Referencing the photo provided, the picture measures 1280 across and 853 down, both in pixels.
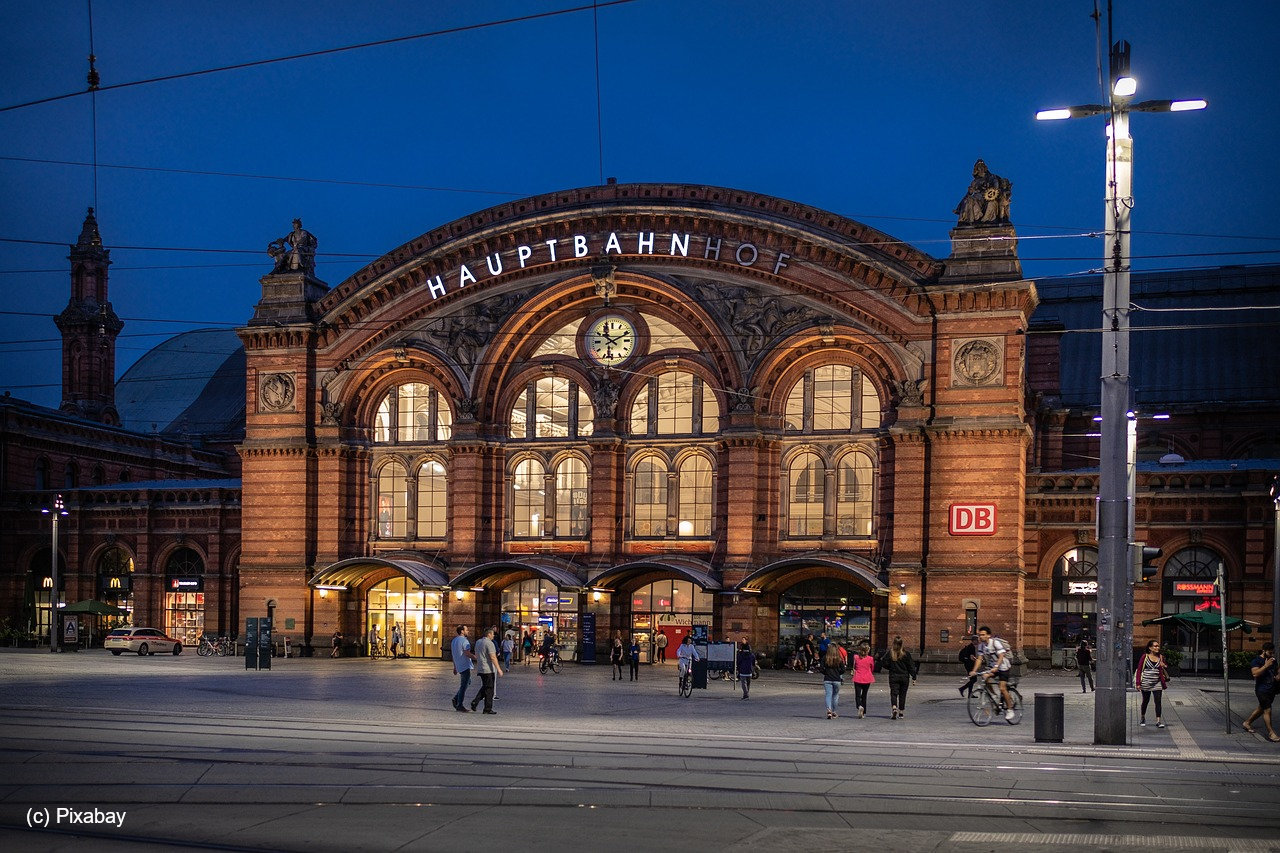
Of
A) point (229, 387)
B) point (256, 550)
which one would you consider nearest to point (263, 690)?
point (256, 550)

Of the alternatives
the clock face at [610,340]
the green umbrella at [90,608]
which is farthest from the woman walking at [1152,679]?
the green umbrella at [90,608]

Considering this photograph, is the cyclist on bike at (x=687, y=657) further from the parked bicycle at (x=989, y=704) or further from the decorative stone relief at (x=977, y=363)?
the decorative stone relief at (x=977, y=363)

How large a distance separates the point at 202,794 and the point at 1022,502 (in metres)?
37.7

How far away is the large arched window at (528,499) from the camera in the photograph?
55.4 metres

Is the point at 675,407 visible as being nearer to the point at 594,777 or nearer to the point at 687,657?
the point at 687,657

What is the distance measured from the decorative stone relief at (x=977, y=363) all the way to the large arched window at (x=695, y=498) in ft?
31.6

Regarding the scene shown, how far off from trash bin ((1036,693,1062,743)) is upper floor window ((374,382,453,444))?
3453 centimetres

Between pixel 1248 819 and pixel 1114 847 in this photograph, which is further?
pixel 1248 819

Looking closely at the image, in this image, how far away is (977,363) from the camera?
48.2 metres

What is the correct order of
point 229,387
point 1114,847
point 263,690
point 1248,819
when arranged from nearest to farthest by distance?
point 1114,847 < point 1248,819 < point 263,690 < point 229,387

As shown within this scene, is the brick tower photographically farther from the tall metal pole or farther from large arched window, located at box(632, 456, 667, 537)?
the tall metal pole

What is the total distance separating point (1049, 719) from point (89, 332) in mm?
70367

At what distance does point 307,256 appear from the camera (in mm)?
58656

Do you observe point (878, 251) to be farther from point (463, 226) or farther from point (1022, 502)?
point (463, 226)
